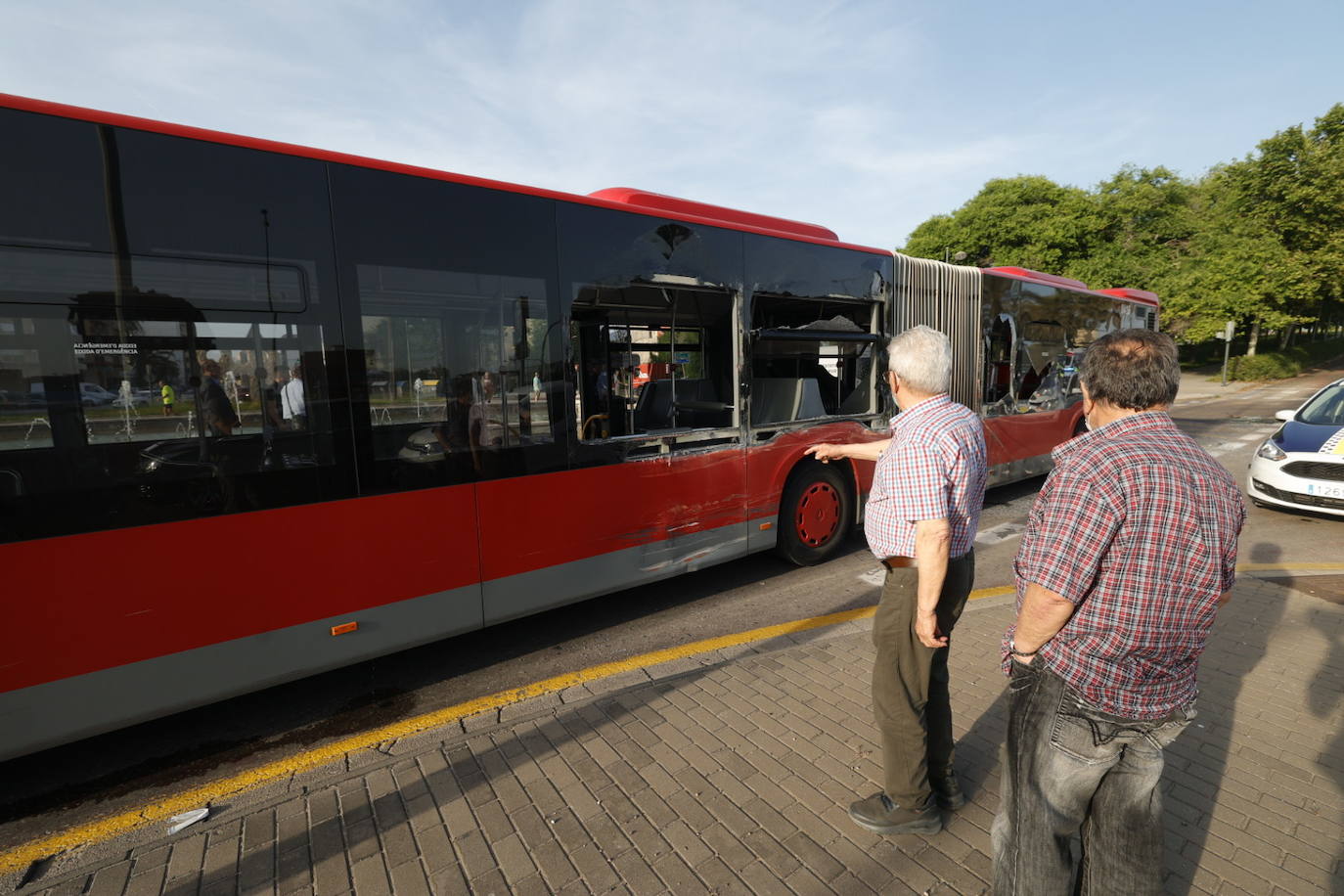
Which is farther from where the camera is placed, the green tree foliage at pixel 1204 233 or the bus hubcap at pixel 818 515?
the green tree foliage at pixel 1204 233

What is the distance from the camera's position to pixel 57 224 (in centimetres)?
255

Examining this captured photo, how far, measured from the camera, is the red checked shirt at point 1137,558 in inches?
60.6

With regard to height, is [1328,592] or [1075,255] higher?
[1075,255]

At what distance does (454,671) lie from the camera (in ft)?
13.4

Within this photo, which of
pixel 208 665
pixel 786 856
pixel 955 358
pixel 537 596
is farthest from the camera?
pixel 955 358

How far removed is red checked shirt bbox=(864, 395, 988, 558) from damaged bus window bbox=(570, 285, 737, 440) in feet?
7.70

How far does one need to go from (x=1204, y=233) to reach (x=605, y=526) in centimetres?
4492

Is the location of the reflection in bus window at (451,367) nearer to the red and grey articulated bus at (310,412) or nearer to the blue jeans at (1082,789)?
the red and grey articulated bus at (310,412)

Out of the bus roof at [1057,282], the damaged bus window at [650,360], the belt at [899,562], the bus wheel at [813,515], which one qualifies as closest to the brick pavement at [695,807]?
the belt at [899,562]

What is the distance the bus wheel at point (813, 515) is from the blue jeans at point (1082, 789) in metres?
3.81

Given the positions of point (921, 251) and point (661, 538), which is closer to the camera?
point (661, 538)

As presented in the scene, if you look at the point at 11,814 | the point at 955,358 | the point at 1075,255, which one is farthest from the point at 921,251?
the point at 11,814

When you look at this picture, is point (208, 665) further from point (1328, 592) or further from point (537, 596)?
point (1328, 592)

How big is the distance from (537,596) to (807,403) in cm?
318
